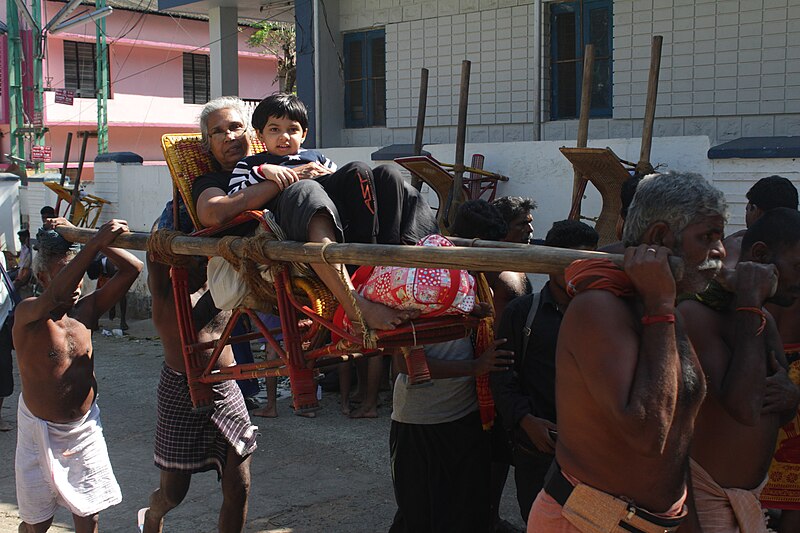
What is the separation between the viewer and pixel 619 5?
9.89 m

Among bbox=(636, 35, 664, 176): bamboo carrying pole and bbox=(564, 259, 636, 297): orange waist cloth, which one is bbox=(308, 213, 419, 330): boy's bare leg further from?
bbox=(636, 35, 664, 176): bamboo carrying pole

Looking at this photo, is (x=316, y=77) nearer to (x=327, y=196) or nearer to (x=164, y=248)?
(x=164, y=248)

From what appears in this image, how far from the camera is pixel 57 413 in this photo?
4.45 metres

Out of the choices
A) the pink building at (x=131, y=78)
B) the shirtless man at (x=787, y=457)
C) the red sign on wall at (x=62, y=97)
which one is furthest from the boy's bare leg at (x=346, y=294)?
the pink building at (x=131, y=78)

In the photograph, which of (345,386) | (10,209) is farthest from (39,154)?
(345,386)

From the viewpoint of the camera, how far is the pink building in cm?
2694

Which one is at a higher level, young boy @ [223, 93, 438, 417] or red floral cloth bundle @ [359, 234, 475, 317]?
young boy @ [223, 93, 438, 417]

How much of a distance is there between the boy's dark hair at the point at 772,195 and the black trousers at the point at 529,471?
7.23 feet

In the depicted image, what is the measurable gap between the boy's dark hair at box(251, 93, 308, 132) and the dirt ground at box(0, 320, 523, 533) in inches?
100

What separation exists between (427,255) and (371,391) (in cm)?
495

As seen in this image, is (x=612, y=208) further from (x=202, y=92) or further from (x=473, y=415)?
(x=202, y=92)

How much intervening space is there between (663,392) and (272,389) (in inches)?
219

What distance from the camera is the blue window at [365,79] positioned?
12398 mm

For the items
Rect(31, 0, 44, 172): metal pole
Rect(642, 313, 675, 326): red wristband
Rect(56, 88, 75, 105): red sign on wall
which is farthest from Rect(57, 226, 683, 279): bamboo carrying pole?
Rect(56, 88, 75, 105): red sign on wall
